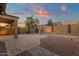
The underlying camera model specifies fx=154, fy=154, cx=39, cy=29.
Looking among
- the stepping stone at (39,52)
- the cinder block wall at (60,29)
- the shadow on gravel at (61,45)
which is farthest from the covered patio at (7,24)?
the cinder block wall at (60,29)

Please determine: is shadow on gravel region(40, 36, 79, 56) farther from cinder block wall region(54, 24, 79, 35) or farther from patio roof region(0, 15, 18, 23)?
patio roof region(0, 15, 18, 23)

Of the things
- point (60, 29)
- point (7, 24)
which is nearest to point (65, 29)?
point (60, 29)

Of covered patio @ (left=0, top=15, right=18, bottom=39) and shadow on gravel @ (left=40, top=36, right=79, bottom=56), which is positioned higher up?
covered patio @ (left=0, top=15, right=18, bottom=39)

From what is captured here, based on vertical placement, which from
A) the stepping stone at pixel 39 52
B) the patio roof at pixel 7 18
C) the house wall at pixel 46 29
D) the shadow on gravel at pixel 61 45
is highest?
the patio roof at pixel 7 18

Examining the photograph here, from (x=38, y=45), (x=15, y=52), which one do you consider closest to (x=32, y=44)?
(x=38, y=45)

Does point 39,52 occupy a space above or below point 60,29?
below

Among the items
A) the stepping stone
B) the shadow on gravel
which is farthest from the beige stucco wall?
the stepping stone

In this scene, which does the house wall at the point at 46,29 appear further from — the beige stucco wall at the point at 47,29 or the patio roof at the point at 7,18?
the patio roof at the point at 7,18

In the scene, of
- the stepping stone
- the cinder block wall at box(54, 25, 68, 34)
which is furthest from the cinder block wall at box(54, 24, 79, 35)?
the stepping stone

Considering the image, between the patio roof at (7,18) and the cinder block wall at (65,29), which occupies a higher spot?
the patio roof at (7,18)

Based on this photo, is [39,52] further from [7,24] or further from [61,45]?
[7,24]

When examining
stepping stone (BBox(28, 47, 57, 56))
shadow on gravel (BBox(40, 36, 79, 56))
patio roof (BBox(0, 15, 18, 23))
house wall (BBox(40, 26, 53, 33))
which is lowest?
stepping stone (BBox(28, 47, 57, 56))

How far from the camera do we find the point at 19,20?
231cm

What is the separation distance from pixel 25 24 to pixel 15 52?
0.44m
